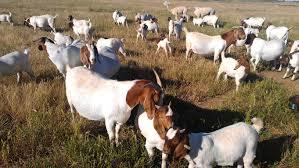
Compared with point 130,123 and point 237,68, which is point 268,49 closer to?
point 237,68

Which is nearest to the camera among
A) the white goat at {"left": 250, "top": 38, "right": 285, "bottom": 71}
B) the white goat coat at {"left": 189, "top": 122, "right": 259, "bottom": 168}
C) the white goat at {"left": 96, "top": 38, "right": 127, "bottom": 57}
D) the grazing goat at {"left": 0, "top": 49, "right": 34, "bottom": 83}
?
the white goat coat at {"left": 189, "top": 122, "right": 259, "bottom": 168}

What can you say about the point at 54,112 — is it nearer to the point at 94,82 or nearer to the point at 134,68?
the point at 94,82

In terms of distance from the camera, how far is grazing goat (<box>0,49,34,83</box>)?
36.2 ft

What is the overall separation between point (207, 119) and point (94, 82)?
3.22 meters

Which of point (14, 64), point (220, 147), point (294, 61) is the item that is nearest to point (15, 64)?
point (14, 64)

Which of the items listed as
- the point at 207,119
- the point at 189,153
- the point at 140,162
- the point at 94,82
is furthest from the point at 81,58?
the point at 189,153

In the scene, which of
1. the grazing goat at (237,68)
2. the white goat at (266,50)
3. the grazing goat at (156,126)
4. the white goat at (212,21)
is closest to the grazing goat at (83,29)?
the white goat at (266,50)

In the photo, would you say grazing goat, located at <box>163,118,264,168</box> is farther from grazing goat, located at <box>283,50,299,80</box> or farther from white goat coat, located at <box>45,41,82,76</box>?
grazing goat, located at <box>283,50,299,80</box>

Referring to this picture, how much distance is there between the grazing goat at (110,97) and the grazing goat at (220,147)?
72cm

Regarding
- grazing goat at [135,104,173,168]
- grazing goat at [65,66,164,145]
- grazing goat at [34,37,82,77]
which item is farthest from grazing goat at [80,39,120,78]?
grazing goat at [135,104,173,168]

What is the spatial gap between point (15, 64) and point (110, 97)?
207 inches

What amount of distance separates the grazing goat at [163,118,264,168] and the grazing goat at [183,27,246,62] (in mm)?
8489

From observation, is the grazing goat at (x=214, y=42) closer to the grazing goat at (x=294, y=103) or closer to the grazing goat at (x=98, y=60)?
the grazing goat at (x=98, y=60)

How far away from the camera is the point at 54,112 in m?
8.77
